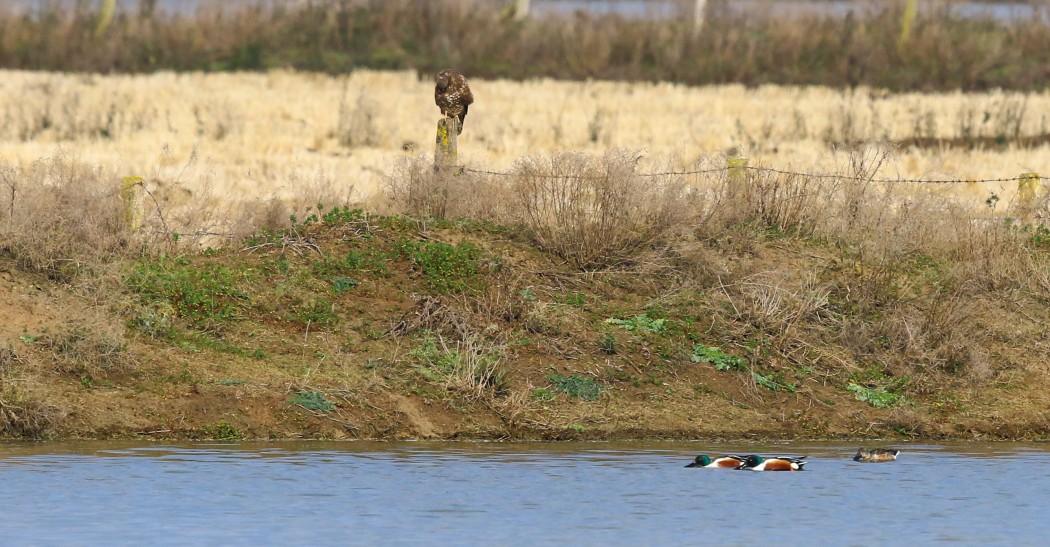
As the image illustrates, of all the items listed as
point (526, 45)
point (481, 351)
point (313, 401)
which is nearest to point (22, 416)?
point (313, 401)

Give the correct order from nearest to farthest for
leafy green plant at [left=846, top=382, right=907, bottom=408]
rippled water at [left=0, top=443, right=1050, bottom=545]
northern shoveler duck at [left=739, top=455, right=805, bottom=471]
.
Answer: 1. rippled water at [left=0, top=443, right=1050, bottom=545]
2. northern shoveler duck at [left=739, top=455, right=805, bottom=471]
3. leafy green plant at [left=846, top=382, right=907, bottom=408]

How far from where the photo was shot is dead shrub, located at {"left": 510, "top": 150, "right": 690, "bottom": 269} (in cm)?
1895

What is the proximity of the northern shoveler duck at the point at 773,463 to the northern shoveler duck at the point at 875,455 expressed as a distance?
0.82 metres

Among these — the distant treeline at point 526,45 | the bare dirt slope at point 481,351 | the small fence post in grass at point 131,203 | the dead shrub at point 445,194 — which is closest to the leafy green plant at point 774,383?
the bare dirt slope at point 481,351

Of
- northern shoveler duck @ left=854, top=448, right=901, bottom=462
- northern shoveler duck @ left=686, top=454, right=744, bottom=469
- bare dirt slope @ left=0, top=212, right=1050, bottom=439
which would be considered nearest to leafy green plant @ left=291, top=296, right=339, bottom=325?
bare dirt slope @ left=0, top=212, right=1050, bottom=439

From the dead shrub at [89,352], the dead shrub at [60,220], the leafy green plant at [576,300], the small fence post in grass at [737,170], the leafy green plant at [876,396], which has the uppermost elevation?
the small fence post in grass at [737,170]

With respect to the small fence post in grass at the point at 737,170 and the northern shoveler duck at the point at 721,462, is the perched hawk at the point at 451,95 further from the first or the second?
A: the northern shoveler duck at the point at 721,462

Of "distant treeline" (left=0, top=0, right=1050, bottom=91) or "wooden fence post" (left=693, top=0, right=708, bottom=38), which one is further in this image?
"wooden fence post" (left=693, top=0, right=708, bottom=38)

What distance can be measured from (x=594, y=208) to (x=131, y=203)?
4869 millimetres

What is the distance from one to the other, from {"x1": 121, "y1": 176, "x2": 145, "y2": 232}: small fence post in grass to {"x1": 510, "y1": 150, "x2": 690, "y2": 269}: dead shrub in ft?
13.3

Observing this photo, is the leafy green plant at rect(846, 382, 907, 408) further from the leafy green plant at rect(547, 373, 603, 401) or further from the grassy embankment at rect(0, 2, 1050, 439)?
the leafy green plant at rect(547, 373, 603, 401)

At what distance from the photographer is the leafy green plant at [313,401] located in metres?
16.2

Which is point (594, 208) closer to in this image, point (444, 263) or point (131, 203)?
point (444, 263)

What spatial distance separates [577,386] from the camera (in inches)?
671
